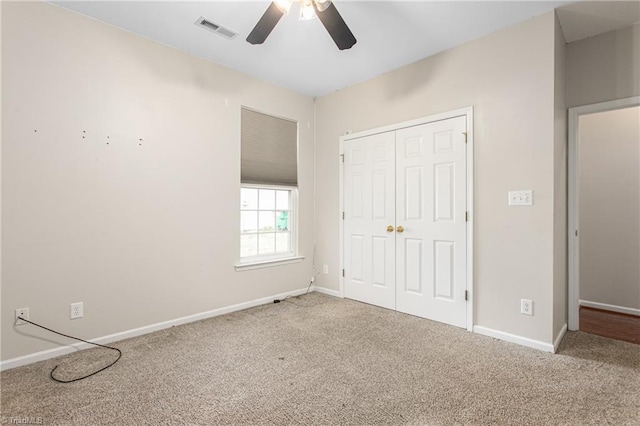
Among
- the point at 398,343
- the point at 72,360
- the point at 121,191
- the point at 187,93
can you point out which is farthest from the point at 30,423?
the point at 187,93

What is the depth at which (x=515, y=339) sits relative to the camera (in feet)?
8.83

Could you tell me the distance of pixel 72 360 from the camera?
2361 mm

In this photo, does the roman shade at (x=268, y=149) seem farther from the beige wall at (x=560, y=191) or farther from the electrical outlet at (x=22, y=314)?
the beige wall at (x=560, y=191)

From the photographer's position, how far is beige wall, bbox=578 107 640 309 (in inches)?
140

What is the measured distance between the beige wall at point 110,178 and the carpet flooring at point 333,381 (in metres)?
0.44

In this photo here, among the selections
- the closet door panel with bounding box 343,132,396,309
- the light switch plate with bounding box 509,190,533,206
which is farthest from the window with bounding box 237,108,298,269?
the light switch plate with bounding box 509,190,533,206

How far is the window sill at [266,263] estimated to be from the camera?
3.62 metres

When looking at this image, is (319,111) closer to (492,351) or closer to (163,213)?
(163,213)

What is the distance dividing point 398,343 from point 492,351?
2.45ft

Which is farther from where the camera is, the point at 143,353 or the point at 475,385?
the point at 143,353

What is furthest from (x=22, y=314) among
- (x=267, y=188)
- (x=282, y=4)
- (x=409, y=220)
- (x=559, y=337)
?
(x=559, y=337)

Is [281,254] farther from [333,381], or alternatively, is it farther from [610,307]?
[610,307]

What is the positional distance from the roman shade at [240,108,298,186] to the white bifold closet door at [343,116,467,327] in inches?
29.6

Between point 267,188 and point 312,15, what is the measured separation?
221 centimetres
